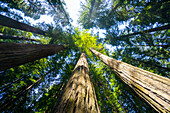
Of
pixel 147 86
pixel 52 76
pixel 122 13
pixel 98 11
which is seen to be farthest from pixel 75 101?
pixel 98 11

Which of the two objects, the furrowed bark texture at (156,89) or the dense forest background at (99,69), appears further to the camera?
the dense forest background at (99,69)

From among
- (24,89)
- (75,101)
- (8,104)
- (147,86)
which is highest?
(147,86)

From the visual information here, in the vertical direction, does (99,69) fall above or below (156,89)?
below

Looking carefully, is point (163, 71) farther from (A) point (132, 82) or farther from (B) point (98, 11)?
(B) point (98, 11)

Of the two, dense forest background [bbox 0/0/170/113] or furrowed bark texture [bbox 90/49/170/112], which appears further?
dense forest background [bbox 0/0/170/113]

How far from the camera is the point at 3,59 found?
1309 millimetres

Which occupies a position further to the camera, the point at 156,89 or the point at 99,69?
the point at 99,69

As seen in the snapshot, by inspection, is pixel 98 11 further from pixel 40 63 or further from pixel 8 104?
pixel 8 104

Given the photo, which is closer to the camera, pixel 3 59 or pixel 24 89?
pixel 3 59

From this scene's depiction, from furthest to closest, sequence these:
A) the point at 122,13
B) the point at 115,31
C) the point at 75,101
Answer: the point at 122,13
the point at 115,31
the point at 75,101

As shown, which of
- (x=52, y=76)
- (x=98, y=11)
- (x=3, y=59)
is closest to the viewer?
(x=3, y=59)

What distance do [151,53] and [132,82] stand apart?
23.0 ft

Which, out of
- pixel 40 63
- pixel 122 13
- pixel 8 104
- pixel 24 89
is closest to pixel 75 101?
pixel 40 63

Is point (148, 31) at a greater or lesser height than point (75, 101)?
greater
